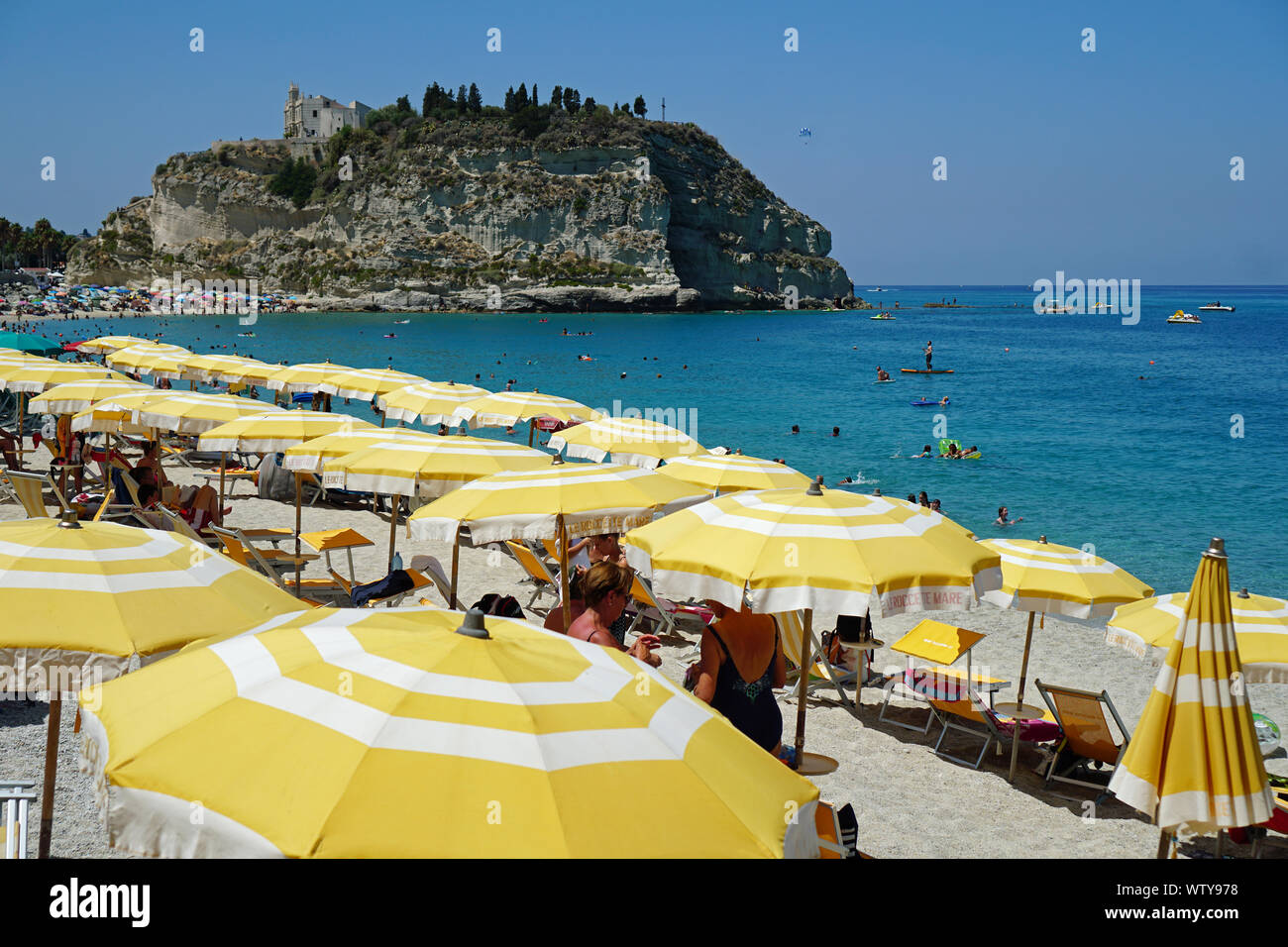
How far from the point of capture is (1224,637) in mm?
4082

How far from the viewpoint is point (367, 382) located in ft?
61.0

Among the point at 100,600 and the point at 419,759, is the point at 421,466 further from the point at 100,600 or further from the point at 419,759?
the point at 419,759

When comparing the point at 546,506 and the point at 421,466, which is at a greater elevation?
the point at 421,466

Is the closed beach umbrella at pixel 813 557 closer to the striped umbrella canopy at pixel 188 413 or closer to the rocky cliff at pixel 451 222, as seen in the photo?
the striped umbrella canopy at pixel 188 413

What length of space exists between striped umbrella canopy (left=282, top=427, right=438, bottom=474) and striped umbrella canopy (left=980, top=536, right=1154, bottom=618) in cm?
553

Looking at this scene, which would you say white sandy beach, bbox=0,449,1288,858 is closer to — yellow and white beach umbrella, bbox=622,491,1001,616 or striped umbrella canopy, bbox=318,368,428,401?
yellow and white beach umbrella, bbox=622,491,1001,616

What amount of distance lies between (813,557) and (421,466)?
13.8 ft


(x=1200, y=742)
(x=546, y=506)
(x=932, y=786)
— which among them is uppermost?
(x=546, y=506)

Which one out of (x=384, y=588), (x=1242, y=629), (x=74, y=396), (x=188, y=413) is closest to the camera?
(x=1242, y=629)

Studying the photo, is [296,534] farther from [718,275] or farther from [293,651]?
[718,275]

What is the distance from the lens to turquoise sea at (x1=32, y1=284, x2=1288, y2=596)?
24078 millimetres

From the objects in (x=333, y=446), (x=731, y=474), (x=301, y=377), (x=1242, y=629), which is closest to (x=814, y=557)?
(x=1242, y=629)

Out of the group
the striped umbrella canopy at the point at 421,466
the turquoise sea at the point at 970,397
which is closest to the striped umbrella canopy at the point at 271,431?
the striped umbrella canopy at the point at 421,466

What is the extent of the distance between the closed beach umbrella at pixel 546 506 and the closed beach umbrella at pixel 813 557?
828 millimetres
